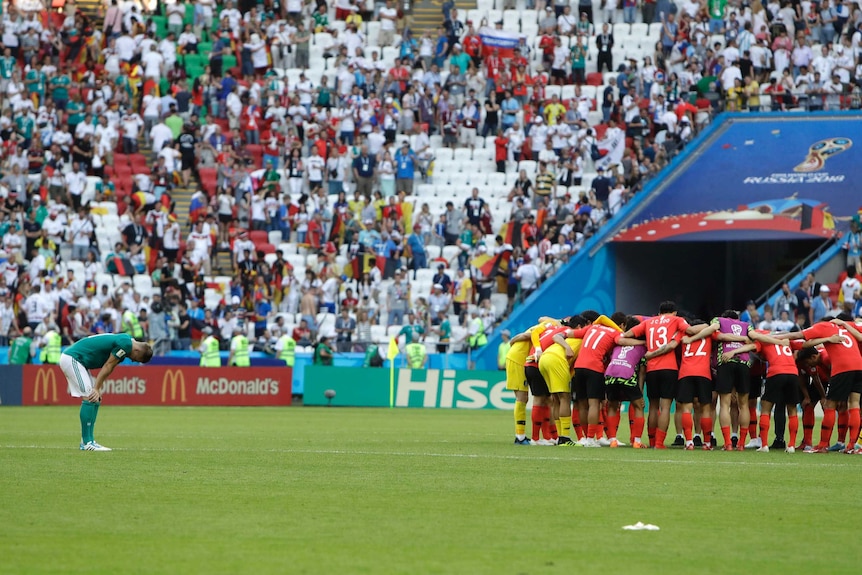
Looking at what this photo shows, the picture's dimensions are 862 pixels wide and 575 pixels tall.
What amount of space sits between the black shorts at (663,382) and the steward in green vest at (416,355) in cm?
1649

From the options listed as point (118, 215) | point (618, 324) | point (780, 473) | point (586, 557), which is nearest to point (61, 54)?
point (118, 215)

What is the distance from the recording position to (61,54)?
46.4 meters

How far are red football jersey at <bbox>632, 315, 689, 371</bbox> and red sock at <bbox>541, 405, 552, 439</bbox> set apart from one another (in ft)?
5.53

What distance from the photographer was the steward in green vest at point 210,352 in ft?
119

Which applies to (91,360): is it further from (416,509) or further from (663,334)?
(663,334)

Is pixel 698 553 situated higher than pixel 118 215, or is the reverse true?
pixel 118 215

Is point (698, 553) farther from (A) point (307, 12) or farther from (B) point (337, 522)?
(A) point (307, 12)

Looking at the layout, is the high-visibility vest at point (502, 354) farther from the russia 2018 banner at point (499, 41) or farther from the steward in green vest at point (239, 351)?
the russia 2018 banner at point (499, 41)

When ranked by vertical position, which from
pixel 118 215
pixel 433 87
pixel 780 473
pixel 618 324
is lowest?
pixel 780 473

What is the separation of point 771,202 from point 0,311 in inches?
806

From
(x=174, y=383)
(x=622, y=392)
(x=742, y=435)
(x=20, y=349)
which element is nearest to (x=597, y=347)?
(x=622, y=392)

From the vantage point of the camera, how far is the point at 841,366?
755 inches

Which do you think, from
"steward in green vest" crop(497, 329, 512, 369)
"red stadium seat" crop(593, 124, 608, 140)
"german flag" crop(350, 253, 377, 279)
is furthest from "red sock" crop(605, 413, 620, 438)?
"red stadium seat" crop(593, 124, 608, 140)

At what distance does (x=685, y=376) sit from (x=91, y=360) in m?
7.84
